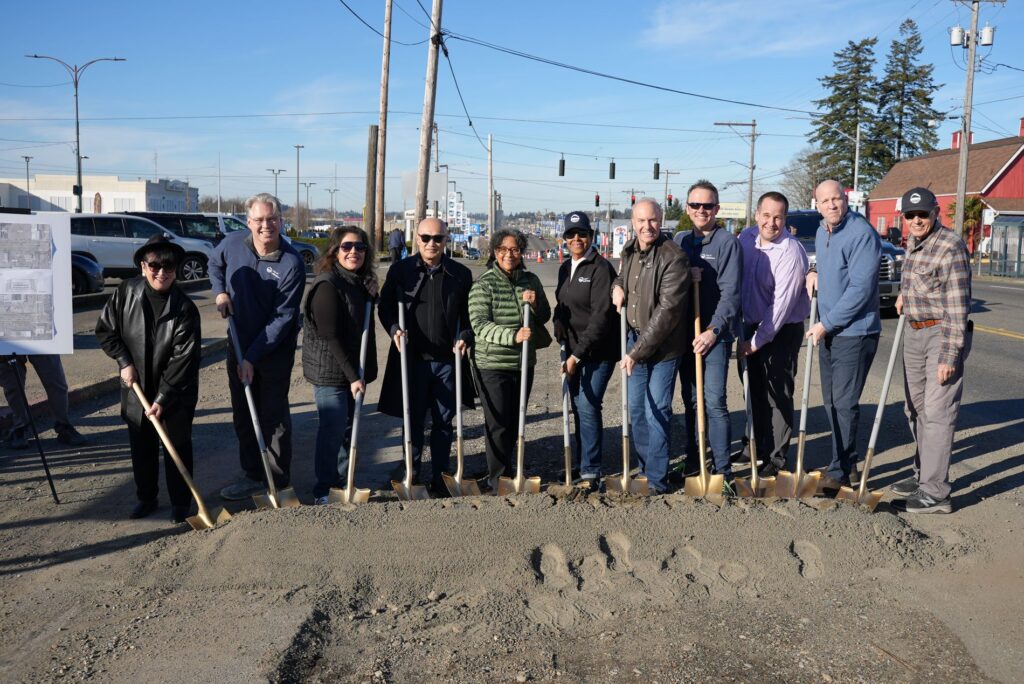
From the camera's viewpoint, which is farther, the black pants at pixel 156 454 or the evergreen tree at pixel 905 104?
the evergreen tree at pixel 905 104

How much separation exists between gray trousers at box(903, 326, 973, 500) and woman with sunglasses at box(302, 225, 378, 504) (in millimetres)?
3552

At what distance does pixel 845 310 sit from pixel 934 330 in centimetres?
55

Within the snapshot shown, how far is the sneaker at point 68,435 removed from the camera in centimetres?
701

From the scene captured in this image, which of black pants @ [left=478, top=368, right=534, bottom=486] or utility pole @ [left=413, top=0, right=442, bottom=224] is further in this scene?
utility pole @ [left=413, top=0, right=442, bottom=224]

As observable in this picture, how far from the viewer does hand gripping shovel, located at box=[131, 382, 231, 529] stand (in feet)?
16.5

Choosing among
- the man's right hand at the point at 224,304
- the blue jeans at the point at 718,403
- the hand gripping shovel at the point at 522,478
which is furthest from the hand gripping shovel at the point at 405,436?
the blue jeans at the point at 718,403

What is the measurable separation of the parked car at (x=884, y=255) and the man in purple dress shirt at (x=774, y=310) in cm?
887

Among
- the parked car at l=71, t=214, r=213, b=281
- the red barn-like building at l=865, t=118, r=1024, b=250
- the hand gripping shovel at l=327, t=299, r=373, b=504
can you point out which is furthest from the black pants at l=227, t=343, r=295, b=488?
the red barn-like building at l=865, t=118, r=1024, b=250

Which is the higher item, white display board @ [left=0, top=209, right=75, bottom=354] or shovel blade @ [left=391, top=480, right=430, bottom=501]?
white display board @ [left=0, top=209, right=75, bottom=354]

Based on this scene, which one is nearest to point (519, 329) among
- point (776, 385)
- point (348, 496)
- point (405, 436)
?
point (405, 436)

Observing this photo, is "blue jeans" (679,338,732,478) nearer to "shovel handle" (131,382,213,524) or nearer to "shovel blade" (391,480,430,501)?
"shovel blade" (391,480,430,501)

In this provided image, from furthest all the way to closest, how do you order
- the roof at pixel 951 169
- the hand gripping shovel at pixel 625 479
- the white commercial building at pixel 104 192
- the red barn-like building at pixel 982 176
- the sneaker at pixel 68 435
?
the white commercial building at pixel 104 192, the roof at pixel 951 169, the red barn-like building at pixel 982 176, the sneaker at pixel 68 435, the hand gripping shovel at pixel 625 479

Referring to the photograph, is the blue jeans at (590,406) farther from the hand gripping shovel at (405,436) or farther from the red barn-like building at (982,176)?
the red barn-like building at (982,176)

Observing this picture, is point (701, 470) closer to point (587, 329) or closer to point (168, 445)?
point (587, 329)
